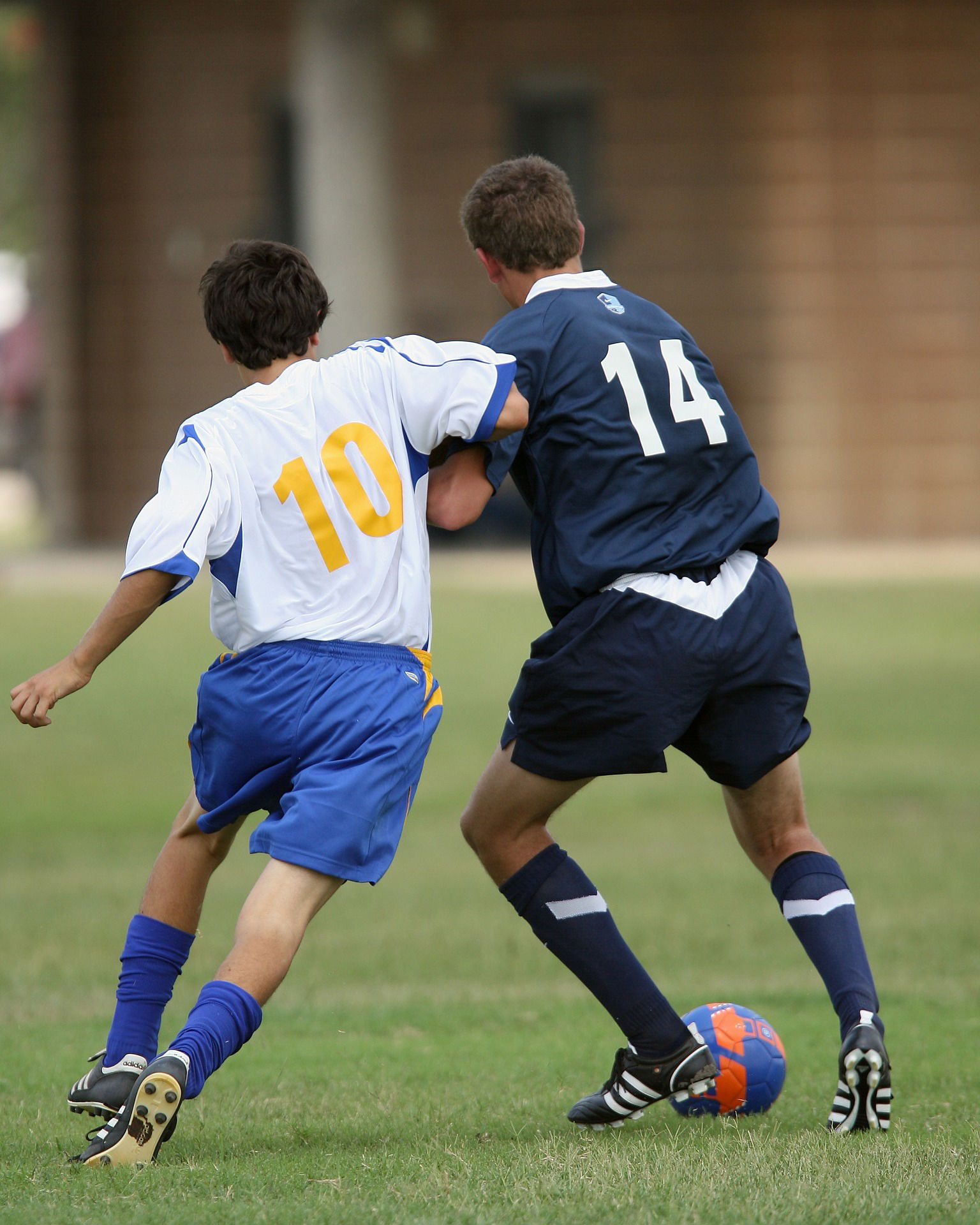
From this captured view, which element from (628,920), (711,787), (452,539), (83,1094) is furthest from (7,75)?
(83,1094)

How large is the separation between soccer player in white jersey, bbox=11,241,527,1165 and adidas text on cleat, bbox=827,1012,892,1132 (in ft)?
3.58

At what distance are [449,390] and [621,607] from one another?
2.04ft

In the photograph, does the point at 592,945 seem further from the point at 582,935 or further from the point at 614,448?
the point at 614,448

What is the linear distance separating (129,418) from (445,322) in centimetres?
440

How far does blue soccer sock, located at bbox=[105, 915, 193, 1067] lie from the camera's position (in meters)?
3.93

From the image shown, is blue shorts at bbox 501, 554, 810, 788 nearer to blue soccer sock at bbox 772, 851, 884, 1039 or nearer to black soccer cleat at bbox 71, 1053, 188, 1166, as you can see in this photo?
blue soccer sock at bbox 772, 851, 884, 1039

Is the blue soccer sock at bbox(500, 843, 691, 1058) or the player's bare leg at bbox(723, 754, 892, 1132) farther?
the blue soccer sock at bbox(500, 843, 691, 1058)

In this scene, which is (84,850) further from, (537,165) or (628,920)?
(537,165)

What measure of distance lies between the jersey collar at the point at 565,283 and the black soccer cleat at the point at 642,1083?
1765 mm

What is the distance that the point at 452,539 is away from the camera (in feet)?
69.3

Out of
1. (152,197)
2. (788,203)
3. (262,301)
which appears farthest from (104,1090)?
(152,197)

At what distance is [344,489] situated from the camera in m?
3.84

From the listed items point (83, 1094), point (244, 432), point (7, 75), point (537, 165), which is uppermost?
point (7, 75)

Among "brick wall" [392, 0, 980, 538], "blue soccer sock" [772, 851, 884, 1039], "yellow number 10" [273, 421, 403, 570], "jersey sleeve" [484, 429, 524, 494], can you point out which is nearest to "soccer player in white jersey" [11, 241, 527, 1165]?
"yellow number 10" [273, 421, 403, 570]
